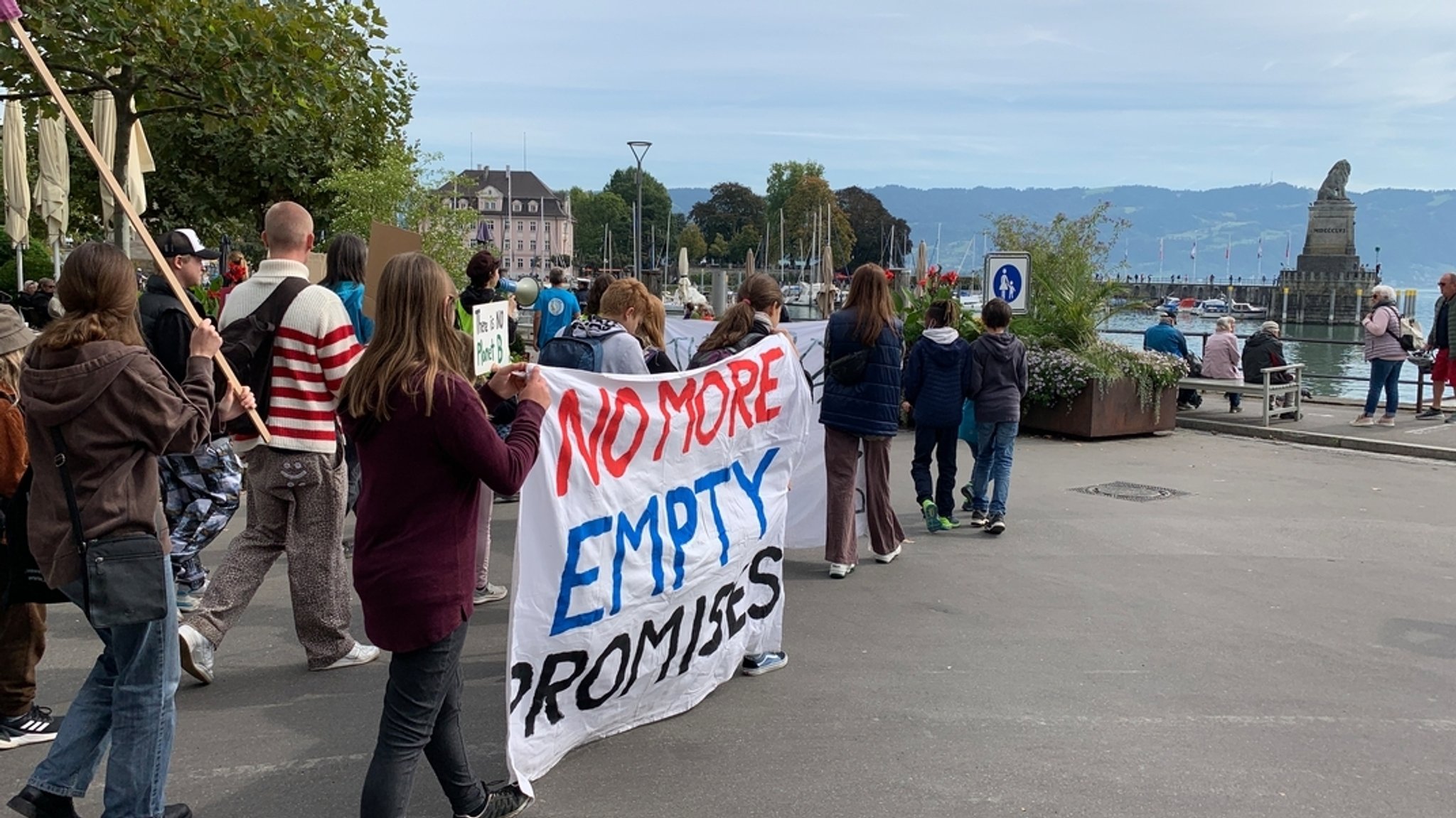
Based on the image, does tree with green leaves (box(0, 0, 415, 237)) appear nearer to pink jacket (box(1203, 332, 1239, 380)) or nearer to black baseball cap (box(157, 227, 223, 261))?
black baseball cap (box(157, 227, 223, 261))

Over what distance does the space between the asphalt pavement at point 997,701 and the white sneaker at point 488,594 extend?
0.28m

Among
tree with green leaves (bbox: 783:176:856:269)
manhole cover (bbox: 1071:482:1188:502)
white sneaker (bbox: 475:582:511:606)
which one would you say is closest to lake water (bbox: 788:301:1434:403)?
manhole cover (bbox: 1071:482:1188:502)

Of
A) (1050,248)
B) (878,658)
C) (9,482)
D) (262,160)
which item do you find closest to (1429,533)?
(878,658)

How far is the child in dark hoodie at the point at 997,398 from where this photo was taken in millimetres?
8547

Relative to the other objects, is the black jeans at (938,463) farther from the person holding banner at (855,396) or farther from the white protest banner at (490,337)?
the white protest banner at (490,337)

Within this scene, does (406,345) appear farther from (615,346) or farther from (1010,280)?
(1010,280)

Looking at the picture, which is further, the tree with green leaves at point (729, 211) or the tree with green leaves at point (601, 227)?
the tree with green leaves at point (601, 227)

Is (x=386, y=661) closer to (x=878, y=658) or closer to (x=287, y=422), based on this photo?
(x=287, y=422)

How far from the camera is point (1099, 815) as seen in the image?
3.89 metres

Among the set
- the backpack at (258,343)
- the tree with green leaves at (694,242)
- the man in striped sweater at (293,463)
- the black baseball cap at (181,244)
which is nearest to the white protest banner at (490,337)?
the man in striped sweater at (293,463)

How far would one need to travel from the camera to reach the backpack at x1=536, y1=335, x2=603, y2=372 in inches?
220

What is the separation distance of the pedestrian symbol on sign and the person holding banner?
271 inches

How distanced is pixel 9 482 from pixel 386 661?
1872mm

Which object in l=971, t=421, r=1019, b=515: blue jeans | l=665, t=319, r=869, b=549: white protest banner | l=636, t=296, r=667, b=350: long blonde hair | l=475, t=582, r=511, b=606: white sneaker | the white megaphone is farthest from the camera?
the white megaphone
